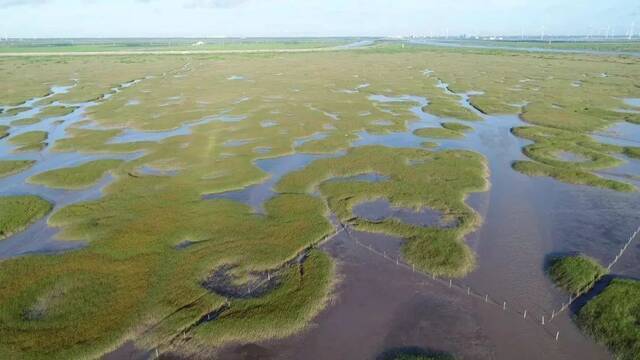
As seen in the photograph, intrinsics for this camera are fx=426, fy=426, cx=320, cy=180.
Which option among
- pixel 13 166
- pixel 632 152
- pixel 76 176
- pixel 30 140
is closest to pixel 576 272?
pixel 632 152

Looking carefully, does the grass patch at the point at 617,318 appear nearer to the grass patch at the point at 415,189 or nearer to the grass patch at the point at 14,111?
the grass patch at the point at 415,189

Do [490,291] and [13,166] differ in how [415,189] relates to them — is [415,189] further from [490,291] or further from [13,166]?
[13,166]

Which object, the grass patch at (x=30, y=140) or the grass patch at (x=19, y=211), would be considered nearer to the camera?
the grass patch at (x=19, y=211)

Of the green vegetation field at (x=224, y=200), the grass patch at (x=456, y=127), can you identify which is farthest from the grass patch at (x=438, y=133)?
the grass patch at (x=456, y=127)

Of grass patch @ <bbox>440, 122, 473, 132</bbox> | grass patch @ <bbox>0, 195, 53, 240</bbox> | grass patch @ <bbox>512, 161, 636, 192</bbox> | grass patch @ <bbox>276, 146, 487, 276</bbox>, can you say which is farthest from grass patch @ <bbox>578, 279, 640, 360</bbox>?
grass patch @ <bbox>440, 122, 473, 132</bbox>

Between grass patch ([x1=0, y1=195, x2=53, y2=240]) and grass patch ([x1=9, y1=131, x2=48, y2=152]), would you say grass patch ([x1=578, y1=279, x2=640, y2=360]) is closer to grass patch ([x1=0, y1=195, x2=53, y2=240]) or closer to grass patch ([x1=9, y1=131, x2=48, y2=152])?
grass patch ([x1=0, y1=195, x2=53, y2=240])
